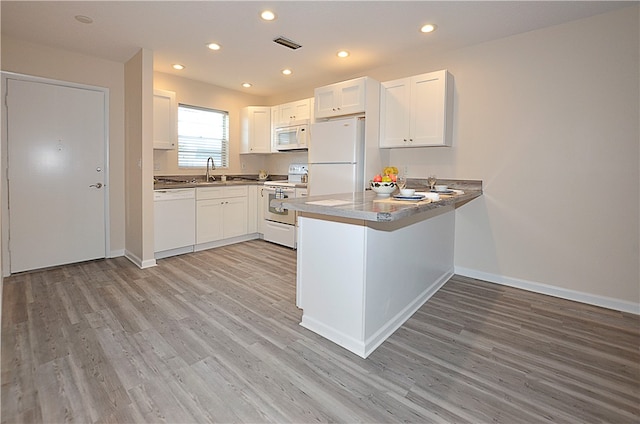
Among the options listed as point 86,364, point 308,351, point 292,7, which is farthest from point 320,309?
point 292,7

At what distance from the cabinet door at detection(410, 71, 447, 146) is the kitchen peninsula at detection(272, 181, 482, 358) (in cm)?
107

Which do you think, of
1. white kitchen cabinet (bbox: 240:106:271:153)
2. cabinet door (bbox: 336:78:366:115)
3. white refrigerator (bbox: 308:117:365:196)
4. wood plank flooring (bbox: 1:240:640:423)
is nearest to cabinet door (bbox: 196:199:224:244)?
white kitchen cabinet (bbox: 240:106:271:153)

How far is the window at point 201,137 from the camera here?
498 centimetres

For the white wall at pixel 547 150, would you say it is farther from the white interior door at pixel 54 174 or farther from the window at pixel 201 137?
the window at pixel 201 137

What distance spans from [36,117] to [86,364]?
121 inches

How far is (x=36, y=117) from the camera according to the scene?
355 centimetres

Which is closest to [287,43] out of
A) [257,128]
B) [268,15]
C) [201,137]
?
[268,15]

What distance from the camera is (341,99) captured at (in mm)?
3994

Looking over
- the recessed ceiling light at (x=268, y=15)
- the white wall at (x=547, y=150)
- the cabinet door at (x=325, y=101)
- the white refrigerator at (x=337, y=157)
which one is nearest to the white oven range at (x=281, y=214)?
the white refrigerator at (x=337, y=157)

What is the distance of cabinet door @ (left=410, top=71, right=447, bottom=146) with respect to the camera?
3438 mm

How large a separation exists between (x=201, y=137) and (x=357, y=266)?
4.12 metres

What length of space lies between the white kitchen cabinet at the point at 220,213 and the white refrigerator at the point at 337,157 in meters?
1.28

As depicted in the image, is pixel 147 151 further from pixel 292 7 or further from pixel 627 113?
pixel 627 113

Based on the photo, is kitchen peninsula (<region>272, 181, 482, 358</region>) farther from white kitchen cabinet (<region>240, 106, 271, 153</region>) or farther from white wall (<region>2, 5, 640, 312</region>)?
white kitchen cabinet (<region>240, 106, 271, 153</region>)
